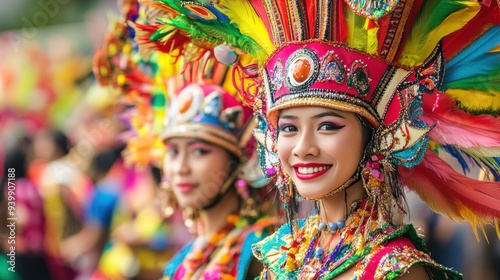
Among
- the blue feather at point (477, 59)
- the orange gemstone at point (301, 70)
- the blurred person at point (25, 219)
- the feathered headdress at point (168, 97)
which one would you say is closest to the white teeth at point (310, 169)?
the orange gemstone at point (301, 70)

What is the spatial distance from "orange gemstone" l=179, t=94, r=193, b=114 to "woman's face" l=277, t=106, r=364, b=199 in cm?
142

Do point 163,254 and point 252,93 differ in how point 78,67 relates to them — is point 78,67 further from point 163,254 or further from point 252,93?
point 252,93

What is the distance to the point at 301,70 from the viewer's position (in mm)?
2846

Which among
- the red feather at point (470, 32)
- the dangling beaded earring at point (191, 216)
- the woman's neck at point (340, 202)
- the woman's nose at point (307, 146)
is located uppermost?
the red feather at point (470, 32)

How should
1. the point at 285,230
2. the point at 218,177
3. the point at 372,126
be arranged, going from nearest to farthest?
the point at 372,126 → the point at 285,230 → the point at 218,177

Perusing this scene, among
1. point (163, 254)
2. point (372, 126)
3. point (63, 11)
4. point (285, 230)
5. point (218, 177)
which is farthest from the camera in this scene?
point (63, 11)

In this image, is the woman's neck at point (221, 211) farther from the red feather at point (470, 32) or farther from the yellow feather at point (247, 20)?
the red feather at point (470, 32)

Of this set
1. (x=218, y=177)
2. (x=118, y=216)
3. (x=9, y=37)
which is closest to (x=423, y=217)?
(x=218, y=177)

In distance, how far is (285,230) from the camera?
10.5ft

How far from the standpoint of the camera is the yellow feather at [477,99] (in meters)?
2.91

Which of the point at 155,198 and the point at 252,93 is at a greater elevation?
the point at 252,93

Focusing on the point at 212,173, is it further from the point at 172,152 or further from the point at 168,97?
the point at 168,97

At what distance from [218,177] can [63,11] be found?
3.06m

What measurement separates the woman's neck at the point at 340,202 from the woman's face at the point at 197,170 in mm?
1240
